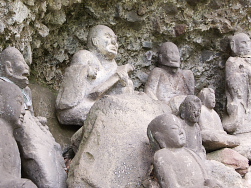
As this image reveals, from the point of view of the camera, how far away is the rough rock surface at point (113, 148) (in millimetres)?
3391

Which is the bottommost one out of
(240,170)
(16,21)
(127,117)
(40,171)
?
(240,170)

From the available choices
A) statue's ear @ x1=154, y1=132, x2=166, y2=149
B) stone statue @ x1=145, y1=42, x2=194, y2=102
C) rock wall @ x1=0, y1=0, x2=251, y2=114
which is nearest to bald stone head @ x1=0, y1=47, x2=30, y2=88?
rock wall @ x1=0, y1=0, x2=251, y2=114

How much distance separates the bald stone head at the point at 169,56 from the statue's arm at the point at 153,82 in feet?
0.44

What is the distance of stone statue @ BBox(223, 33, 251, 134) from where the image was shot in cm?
512

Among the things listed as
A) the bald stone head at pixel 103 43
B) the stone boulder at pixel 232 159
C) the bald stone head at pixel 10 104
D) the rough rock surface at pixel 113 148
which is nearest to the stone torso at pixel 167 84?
the bald stone head at pixel 103 43

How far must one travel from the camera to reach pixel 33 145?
354cm

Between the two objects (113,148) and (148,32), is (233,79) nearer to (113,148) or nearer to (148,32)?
(148,32)

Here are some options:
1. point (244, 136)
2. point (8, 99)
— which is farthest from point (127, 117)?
point (244, 136)

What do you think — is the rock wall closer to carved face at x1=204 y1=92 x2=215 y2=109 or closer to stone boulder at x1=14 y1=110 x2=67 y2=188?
carved face at x1=204 y1=92 x2=215 y2=109

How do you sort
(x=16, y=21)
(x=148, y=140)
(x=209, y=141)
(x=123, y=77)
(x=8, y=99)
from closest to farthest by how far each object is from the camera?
(x=8, y=99) < (x=148, y=140) < (x=16, y=21) < (x=209, y=141) < (x=123, y=77)

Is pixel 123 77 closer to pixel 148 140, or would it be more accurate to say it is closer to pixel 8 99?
pixel 148 140

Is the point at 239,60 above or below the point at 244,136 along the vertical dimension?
above

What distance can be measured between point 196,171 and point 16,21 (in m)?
2.03

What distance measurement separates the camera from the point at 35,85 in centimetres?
497
